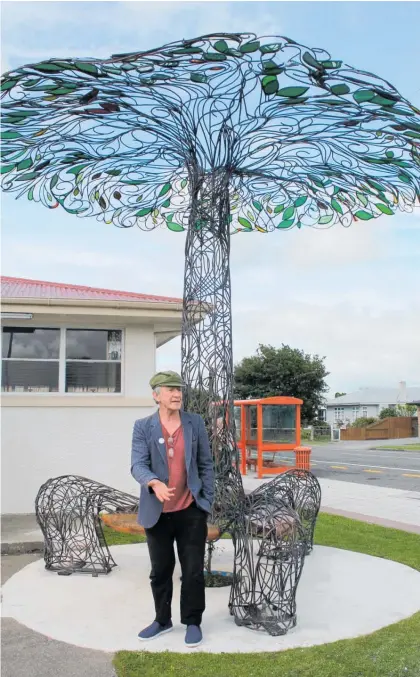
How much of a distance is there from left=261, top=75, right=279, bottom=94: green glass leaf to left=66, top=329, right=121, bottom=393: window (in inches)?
259

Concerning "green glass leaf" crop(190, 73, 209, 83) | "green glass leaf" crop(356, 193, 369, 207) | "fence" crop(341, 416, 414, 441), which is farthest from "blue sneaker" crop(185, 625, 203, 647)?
"fence" crop(341, 416, 414, 441)

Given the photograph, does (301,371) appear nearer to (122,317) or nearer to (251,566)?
(122,317)

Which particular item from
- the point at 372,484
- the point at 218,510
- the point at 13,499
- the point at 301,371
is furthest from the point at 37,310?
the point at 301,371

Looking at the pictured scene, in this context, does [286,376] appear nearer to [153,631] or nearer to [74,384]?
[74,384]

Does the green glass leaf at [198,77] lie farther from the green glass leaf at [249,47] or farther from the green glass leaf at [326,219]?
the green glass leaf at [326,219]

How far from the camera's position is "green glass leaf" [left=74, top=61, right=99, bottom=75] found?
5.02 m

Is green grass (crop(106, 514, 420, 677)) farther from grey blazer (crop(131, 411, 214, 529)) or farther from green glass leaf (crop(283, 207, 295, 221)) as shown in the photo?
green glass leaf (crop(283, 207, 295, 221))

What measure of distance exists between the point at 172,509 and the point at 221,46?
11.2 ft

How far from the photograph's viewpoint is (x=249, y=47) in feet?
16.0

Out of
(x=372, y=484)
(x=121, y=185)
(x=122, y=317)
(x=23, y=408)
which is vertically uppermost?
(x=121, y=185)

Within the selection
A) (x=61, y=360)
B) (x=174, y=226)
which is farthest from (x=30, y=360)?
(x=174, y=226)

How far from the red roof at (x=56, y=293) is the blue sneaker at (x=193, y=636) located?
653cm

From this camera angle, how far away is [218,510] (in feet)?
18.7

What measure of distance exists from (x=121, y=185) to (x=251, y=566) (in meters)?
4.25
